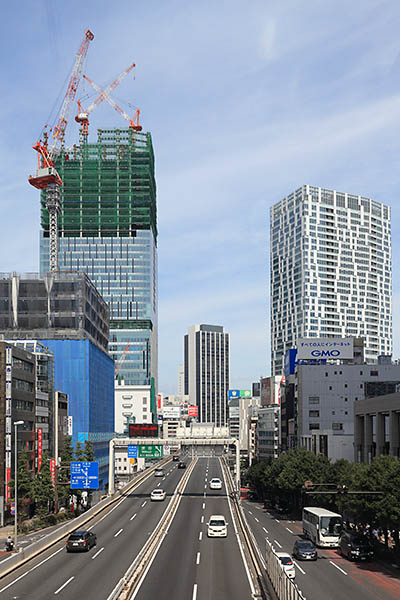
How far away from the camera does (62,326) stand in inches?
6535

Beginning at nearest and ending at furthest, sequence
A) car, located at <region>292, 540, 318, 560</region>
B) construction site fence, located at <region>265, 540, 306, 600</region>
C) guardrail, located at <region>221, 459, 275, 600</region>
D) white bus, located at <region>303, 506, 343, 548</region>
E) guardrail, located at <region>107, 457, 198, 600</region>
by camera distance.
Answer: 1. construction site fence, located at <region>265, 540, 306, 600</region>
2. guardrail, located at <region>221, 459, 275, 600</region>
3. guardrail, located at <region>107, 457, 198, 600</region>
4. car, located at <region>292, 540, 318, 560</region>
5. white bus, located at <region>303, 506, 343, 548</region>

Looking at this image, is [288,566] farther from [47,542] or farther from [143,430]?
[143,430]

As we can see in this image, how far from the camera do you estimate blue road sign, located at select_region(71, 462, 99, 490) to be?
3438 inches

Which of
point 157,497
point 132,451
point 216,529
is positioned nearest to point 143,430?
point 132,451

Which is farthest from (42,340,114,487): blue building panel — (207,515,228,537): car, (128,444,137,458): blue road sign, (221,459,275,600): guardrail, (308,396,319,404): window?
(207,515,228,537): car

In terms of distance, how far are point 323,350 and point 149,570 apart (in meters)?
110

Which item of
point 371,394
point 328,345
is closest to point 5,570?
point 371,394

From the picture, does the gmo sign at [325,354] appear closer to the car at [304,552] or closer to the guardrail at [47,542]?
the guardrail at [47,542]

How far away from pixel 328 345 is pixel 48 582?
117 metres

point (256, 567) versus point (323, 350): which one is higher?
point (323, 350)

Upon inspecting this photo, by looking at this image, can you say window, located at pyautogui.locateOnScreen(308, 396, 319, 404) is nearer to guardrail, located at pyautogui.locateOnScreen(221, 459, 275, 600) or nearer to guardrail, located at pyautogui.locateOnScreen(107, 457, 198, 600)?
guardrail, located at pyautogui.locateOnScreen(107, 457, 198, 600)

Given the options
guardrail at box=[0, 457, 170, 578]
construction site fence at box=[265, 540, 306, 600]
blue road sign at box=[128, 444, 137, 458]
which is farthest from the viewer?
blue road sign at box=[128, 444, 137, 458]

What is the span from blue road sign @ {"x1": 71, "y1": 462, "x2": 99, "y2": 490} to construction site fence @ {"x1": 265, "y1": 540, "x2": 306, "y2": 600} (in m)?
46.3

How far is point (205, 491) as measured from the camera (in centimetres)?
12788
